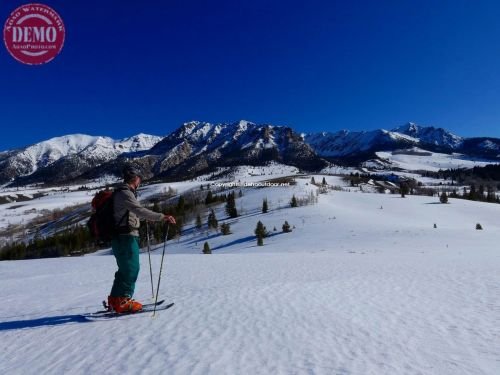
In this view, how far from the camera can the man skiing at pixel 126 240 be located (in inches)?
288

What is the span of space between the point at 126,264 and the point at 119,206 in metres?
1.14

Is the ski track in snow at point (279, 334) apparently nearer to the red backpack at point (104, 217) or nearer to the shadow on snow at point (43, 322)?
the shadow on snow at point (43, 322)

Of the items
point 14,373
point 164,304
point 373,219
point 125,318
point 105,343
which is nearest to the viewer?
point 14,373

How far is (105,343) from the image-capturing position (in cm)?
585

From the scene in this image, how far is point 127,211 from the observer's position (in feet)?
24.4

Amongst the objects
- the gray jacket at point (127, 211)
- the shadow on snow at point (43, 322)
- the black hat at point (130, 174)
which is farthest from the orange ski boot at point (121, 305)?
the black hat at point (130, 174)

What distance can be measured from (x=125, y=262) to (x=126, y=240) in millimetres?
427

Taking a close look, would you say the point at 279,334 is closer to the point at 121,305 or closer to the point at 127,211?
the point at 121,305

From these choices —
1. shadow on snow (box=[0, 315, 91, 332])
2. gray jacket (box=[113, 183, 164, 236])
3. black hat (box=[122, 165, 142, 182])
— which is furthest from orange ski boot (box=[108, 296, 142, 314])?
Result: black hat (box=[122, 165, 142, 182])

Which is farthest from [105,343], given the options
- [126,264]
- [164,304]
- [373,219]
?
[373,219]

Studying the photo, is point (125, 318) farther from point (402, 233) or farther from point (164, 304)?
point (402, 233)

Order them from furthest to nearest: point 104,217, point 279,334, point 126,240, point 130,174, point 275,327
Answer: point 130,174 < point 126,240 < point 104,217 < point 275,327 < point 279,334

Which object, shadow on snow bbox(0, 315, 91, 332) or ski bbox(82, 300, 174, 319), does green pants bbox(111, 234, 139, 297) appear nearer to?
ski bbox(82, 300, 174, 319)

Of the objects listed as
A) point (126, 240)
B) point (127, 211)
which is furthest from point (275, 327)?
point (127, 211)
